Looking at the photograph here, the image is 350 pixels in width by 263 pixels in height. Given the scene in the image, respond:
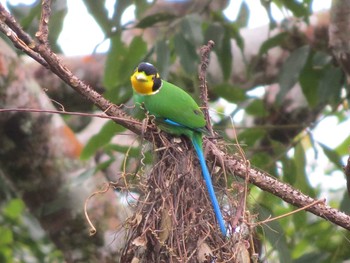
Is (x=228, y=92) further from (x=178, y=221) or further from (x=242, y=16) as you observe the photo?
(x=178, y=221)

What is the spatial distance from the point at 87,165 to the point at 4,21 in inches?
86.4

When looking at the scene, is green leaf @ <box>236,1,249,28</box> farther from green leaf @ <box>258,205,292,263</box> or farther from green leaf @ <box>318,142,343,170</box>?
green leaf @ <box>258,205,292,263</box>

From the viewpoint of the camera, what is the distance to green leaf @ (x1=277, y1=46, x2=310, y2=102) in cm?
425

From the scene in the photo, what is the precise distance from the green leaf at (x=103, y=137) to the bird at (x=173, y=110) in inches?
34.8

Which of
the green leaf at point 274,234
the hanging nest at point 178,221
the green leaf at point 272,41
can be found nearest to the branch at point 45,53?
the hanging nest at point 178,221

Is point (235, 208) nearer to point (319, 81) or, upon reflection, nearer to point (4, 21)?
point (4, 21)

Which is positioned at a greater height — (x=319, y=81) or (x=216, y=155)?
(x=319, y=81)

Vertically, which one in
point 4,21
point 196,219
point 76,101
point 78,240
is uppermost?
point 76,101

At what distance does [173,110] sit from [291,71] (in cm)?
154

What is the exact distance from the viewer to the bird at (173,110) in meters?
2.61

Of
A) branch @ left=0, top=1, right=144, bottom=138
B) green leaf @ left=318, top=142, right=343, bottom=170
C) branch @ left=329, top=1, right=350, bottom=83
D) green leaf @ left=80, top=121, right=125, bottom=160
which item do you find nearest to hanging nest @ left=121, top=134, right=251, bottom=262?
branch @ left=0, top=1, right=144, bottom=138

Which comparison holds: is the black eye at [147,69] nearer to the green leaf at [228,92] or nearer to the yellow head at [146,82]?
the yellow head at [146,82]

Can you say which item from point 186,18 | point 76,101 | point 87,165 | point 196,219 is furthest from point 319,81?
point 196,219

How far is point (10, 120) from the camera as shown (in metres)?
4.26
